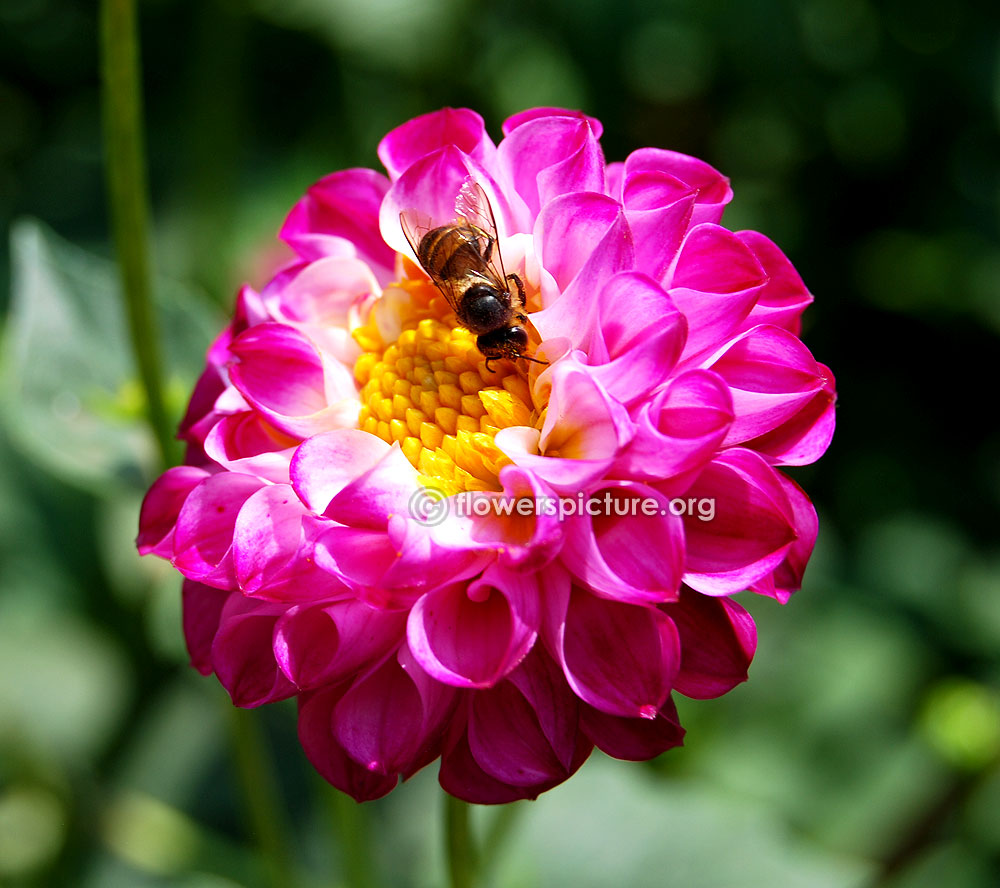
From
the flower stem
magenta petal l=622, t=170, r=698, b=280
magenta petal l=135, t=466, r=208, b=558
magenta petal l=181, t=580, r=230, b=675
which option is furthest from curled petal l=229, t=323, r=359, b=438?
the flower stem

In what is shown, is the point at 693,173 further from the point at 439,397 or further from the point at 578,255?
the point at 439,397

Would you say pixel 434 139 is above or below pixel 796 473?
above

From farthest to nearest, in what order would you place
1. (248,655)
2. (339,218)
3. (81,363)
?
(81,363) → (339,218) → (248,655)

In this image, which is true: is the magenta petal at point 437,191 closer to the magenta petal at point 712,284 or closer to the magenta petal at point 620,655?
the magenta petal at point 712,284

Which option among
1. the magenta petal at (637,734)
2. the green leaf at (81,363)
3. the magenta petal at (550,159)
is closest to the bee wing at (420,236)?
the magenta petal at (550,159)

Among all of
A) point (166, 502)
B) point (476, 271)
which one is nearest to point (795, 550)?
point (476, 271)

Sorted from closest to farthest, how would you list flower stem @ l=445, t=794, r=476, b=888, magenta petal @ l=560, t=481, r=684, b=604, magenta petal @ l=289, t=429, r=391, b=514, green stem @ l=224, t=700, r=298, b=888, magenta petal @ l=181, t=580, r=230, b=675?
1. magenta petal @ l=560, t=481, r=684, b=604
2. magenta petal @ l=289, t=429, r=391, b=514
3. magenta petal @ l=181, t=580, r=230, b=675
4. flower stem @ l=445, t=794, r=476, b=888
5. green stem @ l=224, t=700, r=298, b=888

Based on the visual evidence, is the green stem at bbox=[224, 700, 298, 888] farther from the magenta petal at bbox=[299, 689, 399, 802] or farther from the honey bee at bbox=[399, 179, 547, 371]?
the honey bee at bbox=[399, 179, 547, 371]

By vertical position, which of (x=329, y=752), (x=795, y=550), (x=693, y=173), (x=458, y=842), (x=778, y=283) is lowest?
(x=458, y=842)

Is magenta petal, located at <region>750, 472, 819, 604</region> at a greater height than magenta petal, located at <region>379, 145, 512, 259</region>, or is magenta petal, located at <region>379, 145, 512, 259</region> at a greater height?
magenta petal, located at <region>379, 145, 512, 259</region>
